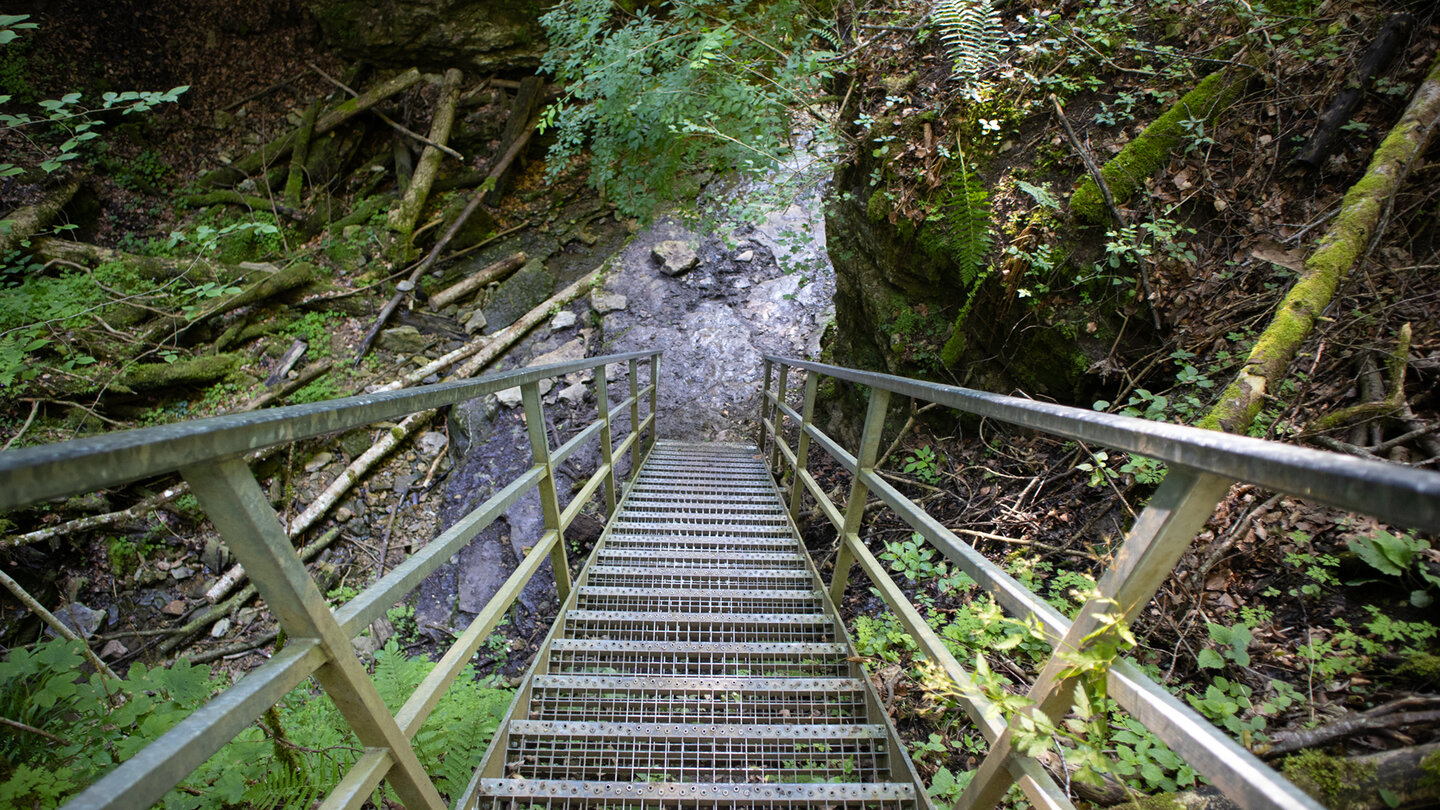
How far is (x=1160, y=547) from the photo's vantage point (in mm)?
Result: 904

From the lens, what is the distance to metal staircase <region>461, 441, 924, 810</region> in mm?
1658

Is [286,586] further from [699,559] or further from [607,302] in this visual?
[607,302]

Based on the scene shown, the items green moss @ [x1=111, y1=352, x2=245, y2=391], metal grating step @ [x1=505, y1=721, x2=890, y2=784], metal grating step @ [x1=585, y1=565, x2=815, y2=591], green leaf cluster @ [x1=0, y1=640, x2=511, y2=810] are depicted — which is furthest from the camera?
green moss @ [x1=111, y1=352, x2=245, y2=391]

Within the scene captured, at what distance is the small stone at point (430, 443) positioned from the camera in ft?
21.1

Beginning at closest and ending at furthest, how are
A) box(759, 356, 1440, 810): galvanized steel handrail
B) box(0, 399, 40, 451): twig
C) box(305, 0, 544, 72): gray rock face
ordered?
box(759, 356, 1440, 810): galvanized steel handrail < box(0, 399, 40, 451): twig < box(305, 0, 544, 72): gray rock face

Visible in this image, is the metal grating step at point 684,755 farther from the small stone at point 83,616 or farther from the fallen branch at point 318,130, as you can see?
the fallen branch at point 318,130

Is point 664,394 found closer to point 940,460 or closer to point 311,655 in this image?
point 940,460

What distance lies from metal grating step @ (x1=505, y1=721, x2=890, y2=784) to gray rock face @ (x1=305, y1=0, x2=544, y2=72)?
10.6 meters

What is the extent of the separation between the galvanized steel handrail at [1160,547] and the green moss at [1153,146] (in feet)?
7.63

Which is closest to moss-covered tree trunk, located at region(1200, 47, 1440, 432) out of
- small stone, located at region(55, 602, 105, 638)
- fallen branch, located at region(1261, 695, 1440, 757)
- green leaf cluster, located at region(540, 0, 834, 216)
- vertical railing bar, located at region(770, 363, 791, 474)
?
fallen branch, located at region(1261, 695, 1440, 757)

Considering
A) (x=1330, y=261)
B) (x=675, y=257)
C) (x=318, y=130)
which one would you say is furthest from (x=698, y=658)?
(x=318, y=130)

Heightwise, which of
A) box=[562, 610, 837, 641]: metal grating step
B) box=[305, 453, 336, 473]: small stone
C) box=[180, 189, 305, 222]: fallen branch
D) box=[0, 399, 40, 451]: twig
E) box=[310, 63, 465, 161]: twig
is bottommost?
box=[305, 453, 336, 473]: small stone

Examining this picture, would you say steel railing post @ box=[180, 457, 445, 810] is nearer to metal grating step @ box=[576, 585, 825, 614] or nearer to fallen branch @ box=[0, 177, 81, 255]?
metal grating step @ box=[576, 585, 825, 614]

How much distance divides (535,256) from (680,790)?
27.9 feet
